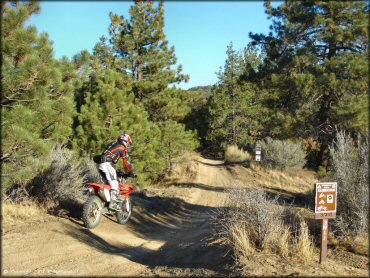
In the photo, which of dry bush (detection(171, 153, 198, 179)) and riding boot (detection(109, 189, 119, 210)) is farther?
dry bush (detection(171, 153, 198, 179))

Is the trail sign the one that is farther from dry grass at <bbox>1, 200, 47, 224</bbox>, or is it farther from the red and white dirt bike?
dry grass at <bbox>1, 200, 47, 224</bbox>

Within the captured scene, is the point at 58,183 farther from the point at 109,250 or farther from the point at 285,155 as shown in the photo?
the point at 285,155

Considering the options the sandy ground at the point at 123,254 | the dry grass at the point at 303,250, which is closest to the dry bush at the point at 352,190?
the sandy ground at the point at 123,254

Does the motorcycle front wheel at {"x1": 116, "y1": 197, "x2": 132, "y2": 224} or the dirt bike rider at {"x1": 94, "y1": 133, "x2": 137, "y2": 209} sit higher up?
the dirt bike rider at {"x1": 94, "y1": 133, "x2": 137, "y2": 209}

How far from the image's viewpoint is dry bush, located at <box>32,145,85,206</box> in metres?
10.4

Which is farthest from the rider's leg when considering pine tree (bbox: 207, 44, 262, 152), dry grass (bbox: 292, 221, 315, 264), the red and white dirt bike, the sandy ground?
pine tree (bbox: 207, 44, 262, 152)

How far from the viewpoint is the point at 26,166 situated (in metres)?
8.30

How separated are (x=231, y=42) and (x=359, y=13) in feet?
50.3

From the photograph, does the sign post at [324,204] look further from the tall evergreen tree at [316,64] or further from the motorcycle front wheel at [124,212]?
the motorcycle front wheel at [124,212]

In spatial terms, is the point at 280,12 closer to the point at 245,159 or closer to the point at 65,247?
the point at 65,247

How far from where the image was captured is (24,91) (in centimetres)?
818

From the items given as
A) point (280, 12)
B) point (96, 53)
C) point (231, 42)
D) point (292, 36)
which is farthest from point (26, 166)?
point (231, 42)

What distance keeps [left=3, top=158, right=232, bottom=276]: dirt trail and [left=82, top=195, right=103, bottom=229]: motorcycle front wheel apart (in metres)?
0.21

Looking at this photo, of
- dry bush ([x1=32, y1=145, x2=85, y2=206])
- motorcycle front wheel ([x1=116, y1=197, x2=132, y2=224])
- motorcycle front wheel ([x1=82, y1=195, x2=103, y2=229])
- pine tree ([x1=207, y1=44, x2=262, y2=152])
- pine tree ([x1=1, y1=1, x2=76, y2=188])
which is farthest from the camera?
pine tree ([x1=207, y1=44, x2=262, y2=152])
